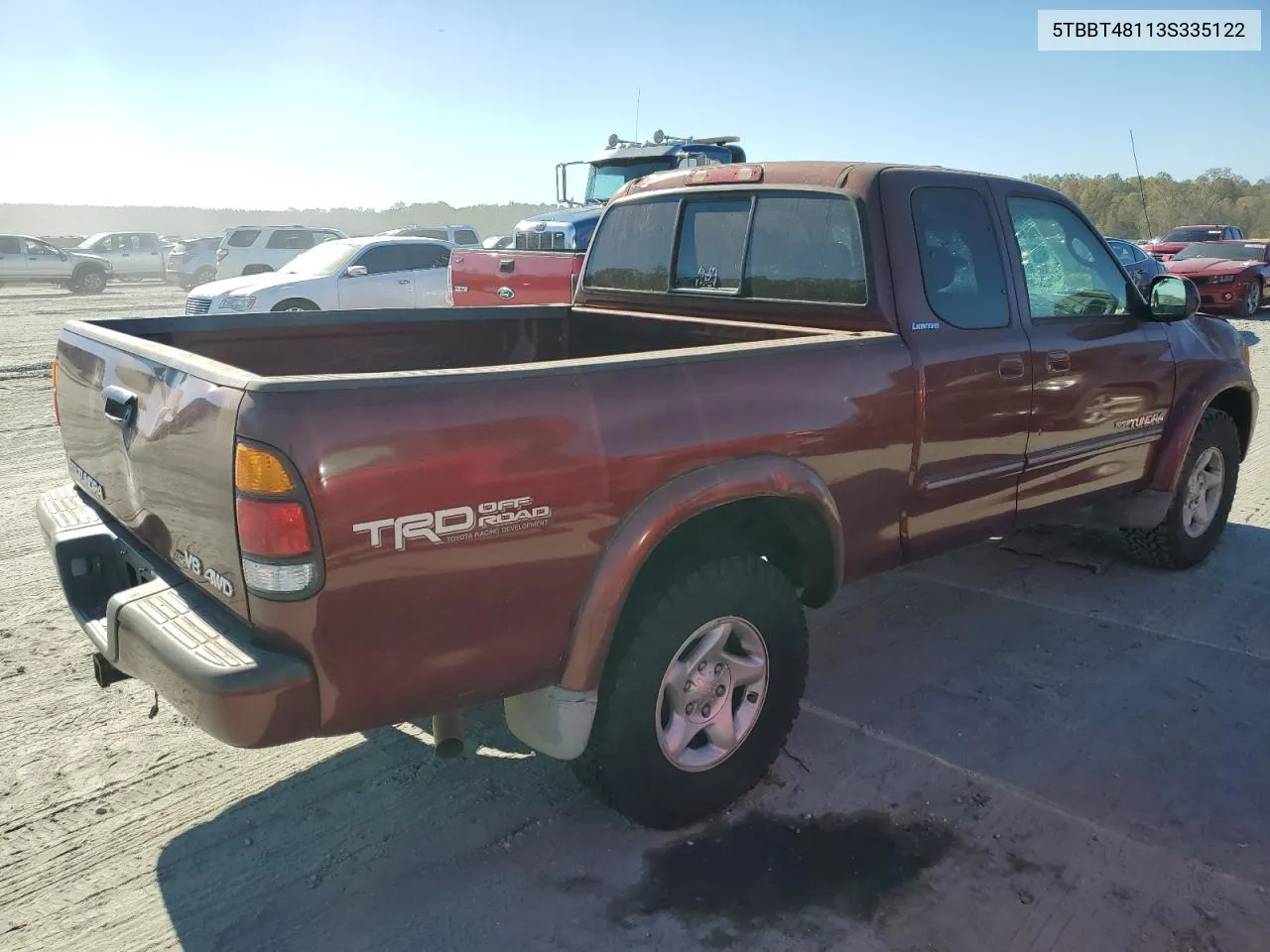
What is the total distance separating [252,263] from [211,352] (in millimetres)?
20771

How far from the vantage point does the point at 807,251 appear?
3.73 meters

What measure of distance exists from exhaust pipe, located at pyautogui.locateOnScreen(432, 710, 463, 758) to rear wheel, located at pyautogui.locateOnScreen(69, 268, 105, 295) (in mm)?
31251

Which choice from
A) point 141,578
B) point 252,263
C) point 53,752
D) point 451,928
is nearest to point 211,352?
point 141,578

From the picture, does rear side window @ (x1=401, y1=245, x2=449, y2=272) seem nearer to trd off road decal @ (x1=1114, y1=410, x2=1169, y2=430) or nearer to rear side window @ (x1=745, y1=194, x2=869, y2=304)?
rear side window @ (x1=745, y1=194, x2=869, y2=304)

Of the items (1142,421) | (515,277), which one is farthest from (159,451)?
(515,277)

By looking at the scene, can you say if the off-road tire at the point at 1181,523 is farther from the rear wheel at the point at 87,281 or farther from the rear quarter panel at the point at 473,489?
the rear wheel at the point at 87,281

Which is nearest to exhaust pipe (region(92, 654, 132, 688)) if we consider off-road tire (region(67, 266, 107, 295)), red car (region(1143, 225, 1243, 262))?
red car (region(1143, 225, 1243, 262))

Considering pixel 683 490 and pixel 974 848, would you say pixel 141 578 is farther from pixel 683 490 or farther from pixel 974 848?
pixel 974 848

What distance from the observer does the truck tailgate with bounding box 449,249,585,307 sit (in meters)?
8.53

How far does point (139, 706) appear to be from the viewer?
Answer: 3.63 m

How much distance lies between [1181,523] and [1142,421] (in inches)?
32.2

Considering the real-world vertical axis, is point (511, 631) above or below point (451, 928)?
above

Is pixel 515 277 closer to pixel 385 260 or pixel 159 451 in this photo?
pixel 385 260

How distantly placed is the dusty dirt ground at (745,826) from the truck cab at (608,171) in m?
10.5
